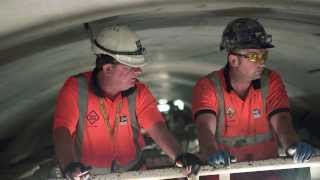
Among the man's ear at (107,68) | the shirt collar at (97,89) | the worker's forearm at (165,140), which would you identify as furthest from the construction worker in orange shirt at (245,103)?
the man's ear at (107,68)

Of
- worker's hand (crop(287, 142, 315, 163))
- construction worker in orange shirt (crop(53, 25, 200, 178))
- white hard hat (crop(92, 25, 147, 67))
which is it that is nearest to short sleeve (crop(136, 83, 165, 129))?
construction worker in orange shirt (crop(53, 25, 200, 178))

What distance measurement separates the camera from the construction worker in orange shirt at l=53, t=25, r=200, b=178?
9.43 feet

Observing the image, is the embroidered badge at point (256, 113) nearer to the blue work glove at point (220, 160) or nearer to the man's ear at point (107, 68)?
the blue work glove at point (220, 160)

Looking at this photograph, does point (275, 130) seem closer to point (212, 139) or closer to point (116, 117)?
point (212, 139)

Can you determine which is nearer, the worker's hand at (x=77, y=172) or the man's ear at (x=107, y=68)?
the worker's hand at (x=77, y=172)

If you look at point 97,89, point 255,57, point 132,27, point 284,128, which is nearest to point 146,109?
point 97,89

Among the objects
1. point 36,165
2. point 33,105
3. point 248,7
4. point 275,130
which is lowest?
point 36,165

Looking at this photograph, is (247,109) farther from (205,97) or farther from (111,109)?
(111,109)

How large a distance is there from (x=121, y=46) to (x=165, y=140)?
1.77 ft

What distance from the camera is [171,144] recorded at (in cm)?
292

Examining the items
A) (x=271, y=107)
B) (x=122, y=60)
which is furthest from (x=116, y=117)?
(x=271, y=107)

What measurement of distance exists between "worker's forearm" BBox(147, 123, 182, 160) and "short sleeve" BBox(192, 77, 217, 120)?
20 centimetres

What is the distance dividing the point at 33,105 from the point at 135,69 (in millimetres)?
2758

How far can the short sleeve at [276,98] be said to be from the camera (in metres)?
3.02
